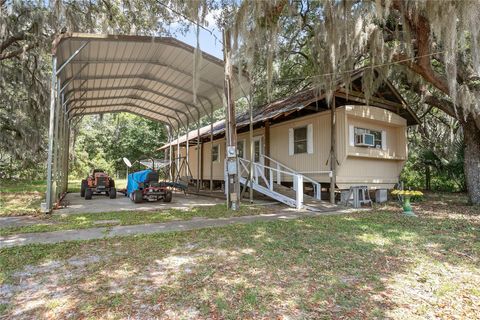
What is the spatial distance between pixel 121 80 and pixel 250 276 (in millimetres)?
10953

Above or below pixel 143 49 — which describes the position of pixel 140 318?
below

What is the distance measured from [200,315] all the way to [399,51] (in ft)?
29.2

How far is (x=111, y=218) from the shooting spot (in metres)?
7.06

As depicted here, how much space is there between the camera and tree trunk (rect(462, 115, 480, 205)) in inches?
359

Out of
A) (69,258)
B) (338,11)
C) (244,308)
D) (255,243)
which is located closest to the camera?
(244,308)

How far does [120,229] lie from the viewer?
5.84 metres

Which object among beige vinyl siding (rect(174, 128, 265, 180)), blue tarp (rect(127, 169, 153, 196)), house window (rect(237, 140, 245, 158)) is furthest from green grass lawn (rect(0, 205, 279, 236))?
house window (rect(237, 140, 245, 158))

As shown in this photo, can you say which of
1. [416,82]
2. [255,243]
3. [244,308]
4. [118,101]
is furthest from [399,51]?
[118,101]

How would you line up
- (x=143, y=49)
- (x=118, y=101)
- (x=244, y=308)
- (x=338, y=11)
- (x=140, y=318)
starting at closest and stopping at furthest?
(x=140, y=318)
(x=244, y=308)
(x=338, y=11)
(x=143, y=49)
(x=118, y=101)

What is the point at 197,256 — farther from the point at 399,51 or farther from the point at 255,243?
the point at 399,51

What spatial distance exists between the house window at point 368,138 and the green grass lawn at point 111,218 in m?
4.16

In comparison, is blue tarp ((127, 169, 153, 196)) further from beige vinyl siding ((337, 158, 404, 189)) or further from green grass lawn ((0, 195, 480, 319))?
beige vinyl siding ((337, 158, 404, 189))

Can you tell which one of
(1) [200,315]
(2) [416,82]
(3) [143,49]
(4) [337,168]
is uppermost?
(3) [143,49]

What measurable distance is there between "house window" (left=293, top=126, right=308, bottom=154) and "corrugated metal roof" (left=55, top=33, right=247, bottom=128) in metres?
2.63
